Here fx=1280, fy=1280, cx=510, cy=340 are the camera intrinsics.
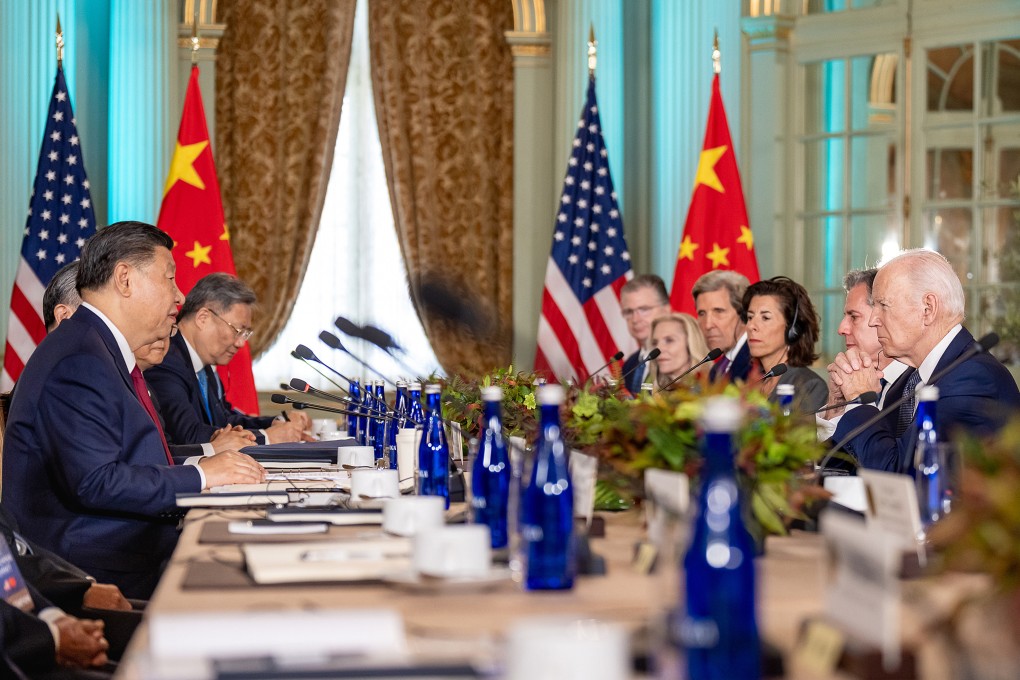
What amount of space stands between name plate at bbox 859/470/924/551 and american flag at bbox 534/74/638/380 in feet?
16.3

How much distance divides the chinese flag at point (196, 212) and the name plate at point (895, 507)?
532 cm

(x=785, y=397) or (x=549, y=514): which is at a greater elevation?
(x=785, y=397)

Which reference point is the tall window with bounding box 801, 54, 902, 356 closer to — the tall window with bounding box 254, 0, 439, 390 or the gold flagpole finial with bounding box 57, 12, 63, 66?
the tall window with bounding box 254, 0, 439, 390

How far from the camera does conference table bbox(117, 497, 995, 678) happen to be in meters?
1.24

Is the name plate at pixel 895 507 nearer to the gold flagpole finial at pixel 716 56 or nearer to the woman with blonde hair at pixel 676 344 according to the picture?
the woman with blonde hair at pixel 676 344

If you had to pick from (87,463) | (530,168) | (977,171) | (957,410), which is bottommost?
(87,463)

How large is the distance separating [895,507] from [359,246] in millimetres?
6331

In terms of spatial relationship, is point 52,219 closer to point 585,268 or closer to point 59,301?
point 585,268

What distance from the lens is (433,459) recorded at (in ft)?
8.11

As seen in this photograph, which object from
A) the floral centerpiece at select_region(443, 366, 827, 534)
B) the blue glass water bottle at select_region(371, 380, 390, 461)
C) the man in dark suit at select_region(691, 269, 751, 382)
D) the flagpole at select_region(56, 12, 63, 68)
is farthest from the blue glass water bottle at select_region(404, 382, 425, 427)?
the flagpole at select_region(56, 12, 63, 68)

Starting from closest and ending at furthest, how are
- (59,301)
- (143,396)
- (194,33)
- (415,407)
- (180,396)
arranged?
(143,396), (415,407), (59,301), (180,396), (194,33)

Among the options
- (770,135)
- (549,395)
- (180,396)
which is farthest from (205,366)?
(549,395)

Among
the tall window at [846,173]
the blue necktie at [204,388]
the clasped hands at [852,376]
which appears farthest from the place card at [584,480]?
the tall window at [846,173]

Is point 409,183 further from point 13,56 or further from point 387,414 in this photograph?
point 387,414
